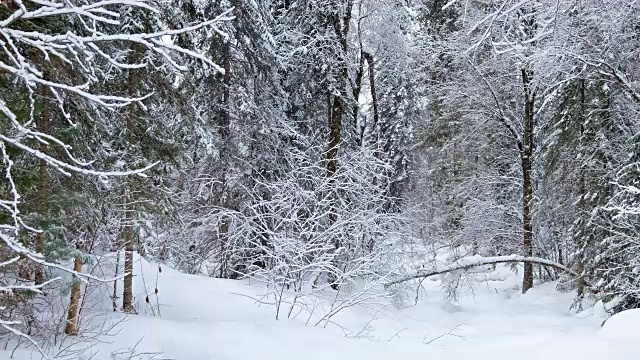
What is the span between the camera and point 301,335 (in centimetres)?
679

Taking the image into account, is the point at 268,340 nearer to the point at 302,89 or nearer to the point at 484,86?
the point at 302,89

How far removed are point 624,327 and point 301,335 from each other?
3896mm

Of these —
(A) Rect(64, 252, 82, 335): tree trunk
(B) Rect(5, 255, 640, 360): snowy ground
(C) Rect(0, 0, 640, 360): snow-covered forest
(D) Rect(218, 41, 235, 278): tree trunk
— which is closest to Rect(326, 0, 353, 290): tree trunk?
(C) Rect(0, 0, 640, 360): snow-covered forest

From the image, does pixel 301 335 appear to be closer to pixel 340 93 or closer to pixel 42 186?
pixel 42 186

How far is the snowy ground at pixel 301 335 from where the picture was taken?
240 inches

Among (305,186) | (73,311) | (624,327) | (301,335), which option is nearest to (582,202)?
(624,327)

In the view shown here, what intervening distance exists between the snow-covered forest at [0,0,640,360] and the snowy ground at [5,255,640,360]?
→ 0.14 feet

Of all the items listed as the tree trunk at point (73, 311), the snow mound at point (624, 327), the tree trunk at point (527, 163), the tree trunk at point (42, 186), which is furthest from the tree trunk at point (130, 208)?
the tree trunk at point (527, 163)

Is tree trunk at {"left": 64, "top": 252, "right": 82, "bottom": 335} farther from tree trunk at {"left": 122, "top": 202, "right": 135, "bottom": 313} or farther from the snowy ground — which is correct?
tree trunk at {"left": 122, "top": 202, "right": 135, "bottom": 313}

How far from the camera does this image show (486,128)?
51.9ft

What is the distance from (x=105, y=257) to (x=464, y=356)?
497 cm

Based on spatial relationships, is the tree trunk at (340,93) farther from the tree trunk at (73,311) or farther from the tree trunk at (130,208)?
the tree trunk at (73,311)

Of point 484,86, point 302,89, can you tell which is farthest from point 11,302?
point 484,86

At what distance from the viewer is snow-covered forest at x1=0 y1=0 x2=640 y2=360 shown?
591 centimetres
